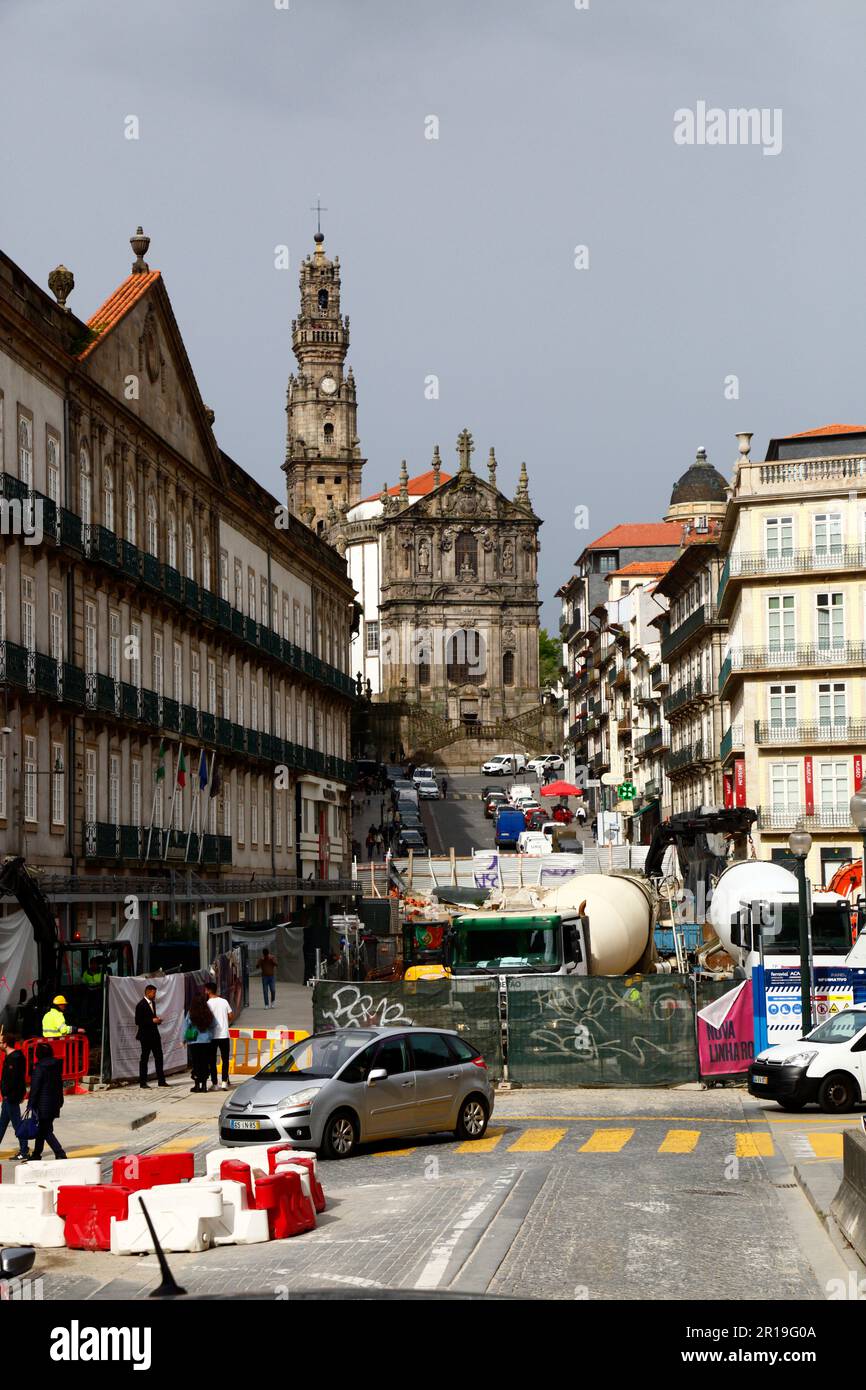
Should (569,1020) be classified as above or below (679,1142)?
above

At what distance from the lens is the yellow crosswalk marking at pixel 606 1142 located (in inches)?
917

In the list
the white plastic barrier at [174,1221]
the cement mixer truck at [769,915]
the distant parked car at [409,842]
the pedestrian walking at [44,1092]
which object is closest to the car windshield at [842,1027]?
the pedestrian walking at [44,1092]

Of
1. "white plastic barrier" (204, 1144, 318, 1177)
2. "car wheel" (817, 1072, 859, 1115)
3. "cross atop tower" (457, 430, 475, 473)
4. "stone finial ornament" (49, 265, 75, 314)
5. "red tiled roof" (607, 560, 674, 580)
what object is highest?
"cross atop tower" (457, 430, 475, 473)

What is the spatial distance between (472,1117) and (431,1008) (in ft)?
25.1

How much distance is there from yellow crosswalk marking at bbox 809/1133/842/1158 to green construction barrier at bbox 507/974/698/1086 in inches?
276

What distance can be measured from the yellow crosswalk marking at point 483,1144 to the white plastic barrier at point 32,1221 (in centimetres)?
763

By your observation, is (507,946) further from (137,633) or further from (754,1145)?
(754,1145)

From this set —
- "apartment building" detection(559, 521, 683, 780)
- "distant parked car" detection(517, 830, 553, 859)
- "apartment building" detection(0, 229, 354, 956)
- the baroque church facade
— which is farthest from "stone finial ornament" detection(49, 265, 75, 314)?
the baroque church facade

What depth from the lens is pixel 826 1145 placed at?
2338 centimetres

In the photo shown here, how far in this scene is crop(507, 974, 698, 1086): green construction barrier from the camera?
31500 mm

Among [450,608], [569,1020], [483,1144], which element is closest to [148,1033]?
[569,1020]

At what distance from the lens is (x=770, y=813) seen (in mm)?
67938

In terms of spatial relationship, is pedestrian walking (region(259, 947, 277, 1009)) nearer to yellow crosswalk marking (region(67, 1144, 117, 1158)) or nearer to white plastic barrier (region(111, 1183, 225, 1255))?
yellow crosswalk marking (region(67, 1144, 117, 1158))
